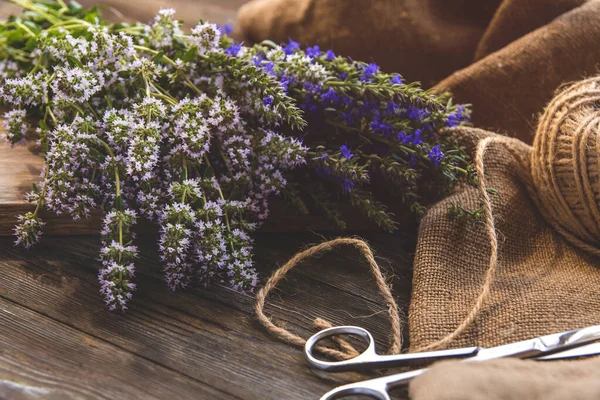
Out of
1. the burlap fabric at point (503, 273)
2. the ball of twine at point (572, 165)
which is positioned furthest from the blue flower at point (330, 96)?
the ball of twine at point (572, 165)

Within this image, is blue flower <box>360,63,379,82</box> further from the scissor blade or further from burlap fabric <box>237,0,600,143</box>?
the scissor blade

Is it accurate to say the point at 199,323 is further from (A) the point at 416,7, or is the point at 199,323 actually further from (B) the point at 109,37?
(A) the point at 416,7

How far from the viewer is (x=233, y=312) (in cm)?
80

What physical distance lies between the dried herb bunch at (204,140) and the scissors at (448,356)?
188 millimetres

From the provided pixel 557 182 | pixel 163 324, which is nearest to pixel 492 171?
pixel 557 182

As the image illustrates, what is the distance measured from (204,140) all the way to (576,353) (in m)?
0.54

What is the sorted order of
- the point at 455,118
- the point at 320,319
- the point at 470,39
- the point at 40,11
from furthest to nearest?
the point at 470,39 < the point at 40,11 < the point at 455,118 < the point at 320,319

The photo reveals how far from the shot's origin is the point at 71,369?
0.70 metres

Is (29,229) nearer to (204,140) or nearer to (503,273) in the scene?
(204,140)

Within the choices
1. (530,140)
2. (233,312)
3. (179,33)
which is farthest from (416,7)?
(233,312)

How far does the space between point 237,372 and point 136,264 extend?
26 centimetres

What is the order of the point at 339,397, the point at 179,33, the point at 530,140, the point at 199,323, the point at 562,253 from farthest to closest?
the point at 530,140
the point at 179,33
the point at 562,253
the point at 199,323
the point at 339,397

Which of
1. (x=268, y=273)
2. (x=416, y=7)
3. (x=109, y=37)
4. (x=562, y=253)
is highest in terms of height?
(x=416, y=7)

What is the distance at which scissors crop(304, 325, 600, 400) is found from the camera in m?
0.66
